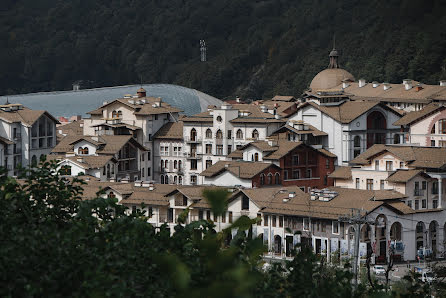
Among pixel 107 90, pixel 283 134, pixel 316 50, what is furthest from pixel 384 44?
pixel 283 134

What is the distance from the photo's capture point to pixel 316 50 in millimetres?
147750

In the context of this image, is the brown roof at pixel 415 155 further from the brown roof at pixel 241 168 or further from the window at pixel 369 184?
the brown roof at pixel 241 168

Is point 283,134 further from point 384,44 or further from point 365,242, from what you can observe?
point 384,44

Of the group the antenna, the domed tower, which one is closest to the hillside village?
the domed tower

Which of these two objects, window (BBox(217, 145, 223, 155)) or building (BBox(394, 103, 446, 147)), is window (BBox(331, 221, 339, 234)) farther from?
window (BBox(217, 145, 223, 155))

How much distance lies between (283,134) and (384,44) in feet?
172

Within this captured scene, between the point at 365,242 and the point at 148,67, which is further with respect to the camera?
the point at 148,67

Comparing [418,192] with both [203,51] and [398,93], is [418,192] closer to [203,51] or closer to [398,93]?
[398,93]

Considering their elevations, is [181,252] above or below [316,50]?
below

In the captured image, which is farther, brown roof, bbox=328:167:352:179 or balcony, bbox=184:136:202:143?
balcony, bbox=184:136:202:143

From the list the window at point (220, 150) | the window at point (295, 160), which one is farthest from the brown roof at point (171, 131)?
the window at point (295, 160)

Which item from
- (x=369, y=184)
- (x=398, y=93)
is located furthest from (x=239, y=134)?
(x=398, y=93)

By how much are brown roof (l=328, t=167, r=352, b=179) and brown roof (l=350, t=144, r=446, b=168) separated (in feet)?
2.31

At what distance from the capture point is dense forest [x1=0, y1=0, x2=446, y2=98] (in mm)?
126562
